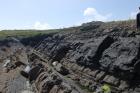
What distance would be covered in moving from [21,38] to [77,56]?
82.6 meters

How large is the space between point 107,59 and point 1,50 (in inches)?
2880

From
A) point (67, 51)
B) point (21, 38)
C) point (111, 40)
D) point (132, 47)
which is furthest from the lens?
point (21, 38)

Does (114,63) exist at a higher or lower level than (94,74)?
higher

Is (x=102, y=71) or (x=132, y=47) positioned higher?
(x=132, y=47)

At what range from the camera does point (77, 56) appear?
61406 millimetres

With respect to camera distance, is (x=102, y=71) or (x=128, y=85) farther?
(x=102, y=71)

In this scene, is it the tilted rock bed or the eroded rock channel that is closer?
the tilted rock bed

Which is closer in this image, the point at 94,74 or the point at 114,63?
the point at 114,63

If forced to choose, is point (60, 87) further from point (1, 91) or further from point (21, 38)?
point (21, 38)

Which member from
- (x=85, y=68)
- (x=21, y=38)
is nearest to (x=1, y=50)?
(x=21, y=38)

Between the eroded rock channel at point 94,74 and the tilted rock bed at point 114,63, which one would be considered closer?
the tilted rock bed at point 114,63

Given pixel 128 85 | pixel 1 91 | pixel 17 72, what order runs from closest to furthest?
pixel 128 85 < pixel 1 91 < pixel 17 72

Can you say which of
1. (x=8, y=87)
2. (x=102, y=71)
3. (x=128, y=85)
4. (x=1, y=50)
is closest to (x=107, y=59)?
(x=102, y=71)

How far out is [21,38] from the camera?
460ft
